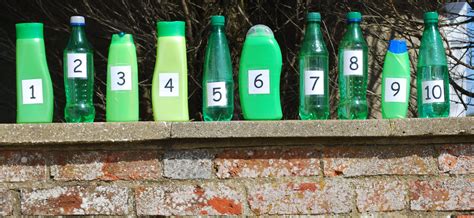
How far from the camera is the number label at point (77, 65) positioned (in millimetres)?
2488

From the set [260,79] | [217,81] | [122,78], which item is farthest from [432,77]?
[122,78]

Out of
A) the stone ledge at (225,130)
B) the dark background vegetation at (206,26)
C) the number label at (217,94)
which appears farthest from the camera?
the dark background vegetation at (206,26)

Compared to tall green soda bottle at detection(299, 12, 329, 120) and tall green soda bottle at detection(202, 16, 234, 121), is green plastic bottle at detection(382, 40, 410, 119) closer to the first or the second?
tall green soda bottle at detection(299, 12, 329, 120)

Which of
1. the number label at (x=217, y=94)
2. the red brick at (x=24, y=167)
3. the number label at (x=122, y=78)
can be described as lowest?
the red brick at (x=24, y=167)

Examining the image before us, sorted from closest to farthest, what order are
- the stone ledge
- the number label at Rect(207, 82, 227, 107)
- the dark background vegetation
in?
the stone ledge
the number label at Rect(207, 82, 227, 107)
the dark background vegetation

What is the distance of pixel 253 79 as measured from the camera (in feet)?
8.11

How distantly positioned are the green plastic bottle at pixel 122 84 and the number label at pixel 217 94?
221 mm

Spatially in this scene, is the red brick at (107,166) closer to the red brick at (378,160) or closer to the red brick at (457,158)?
the red brick at (378,160)

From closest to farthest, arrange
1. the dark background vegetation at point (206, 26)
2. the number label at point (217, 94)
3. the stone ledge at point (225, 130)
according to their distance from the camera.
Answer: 1. the stone ledge at point (225, 130)
2. the number label at point (217, 94)
3. the dark background vegetation at point (206, 26)

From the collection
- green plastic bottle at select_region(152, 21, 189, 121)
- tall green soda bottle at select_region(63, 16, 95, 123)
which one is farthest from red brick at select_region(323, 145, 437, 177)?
tall green soda bottle at select_region(63, 16, 95, 123)

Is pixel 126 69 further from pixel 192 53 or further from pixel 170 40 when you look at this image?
pixel 192 53

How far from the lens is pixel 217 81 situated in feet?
8.20

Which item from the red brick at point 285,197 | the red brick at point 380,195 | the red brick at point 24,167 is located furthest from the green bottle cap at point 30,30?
the red brick at point 380,195

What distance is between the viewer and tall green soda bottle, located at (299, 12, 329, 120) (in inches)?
97.7
